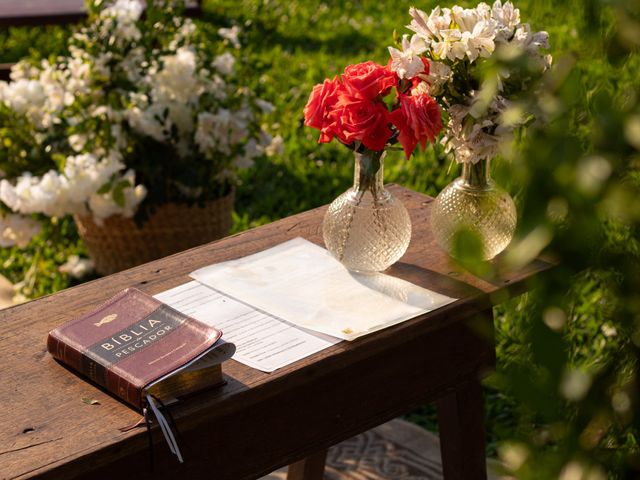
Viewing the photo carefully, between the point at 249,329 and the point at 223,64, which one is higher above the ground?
the point at 223,64

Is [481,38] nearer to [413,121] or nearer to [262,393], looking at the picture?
[413,121]

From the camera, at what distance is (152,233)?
3695 millimetres

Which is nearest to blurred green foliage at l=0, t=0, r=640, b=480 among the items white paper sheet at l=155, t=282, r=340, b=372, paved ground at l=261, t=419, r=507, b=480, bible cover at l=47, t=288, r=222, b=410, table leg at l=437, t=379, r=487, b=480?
bible cover at l=47, t=288, r=222, b=410

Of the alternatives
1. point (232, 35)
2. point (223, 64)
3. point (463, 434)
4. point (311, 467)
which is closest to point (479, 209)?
point (463, 434)

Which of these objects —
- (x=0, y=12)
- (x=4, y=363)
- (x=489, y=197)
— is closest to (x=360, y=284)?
(x=489, y=197)

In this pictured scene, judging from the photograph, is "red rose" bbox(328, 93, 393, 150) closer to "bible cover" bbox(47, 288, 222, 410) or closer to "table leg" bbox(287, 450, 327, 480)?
"bible cover" bbox(47, 288, 222, 410)

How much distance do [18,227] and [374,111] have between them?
2.09 metres

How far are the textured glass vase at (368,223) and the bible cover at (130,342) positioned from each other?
0.47 metres

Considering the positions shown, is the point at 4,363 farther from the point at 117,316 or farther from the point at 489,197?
the point at 489,197

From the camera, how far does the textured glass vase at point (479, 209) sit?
2213 mm

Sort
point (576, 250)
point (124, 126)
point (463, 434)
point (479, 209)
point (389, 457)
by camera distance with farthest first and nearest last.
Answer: point (124, 126), point (389, 457), point (463, 434), point (479, 209), point (576, 250)

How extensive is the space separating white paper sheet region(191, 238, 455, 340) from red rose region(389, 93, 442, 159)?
0.97 feet

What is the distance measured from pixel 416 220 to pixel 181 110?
1.40 m

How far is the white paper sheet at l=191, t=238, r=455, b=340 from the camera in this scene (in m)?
2.01
